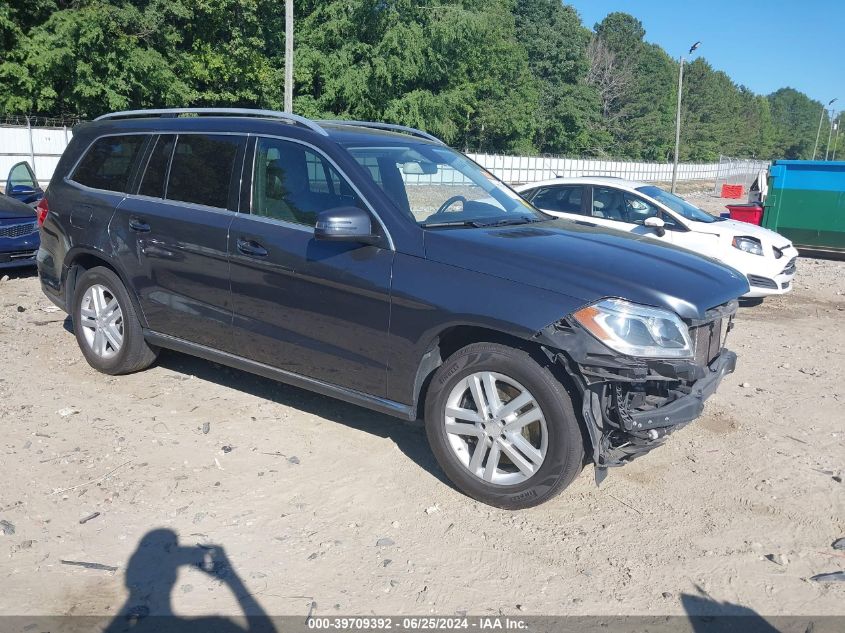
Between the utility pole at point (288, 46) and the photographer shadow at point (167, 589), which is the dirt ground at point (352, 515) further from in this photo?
the utility pole at point (288, 46)

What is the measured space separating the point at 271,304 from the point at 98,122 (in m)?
2.55

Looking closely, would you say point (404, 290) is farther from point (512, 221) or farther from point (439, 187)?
point (512, 221)

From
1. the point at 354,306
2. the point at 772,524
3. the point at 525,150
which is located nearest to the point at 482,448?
the point at 354,306

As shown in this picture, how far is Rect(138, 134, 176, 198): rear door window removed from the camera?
5535 millimetres

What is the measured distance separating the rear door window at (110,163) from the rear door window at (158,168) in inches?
7.0

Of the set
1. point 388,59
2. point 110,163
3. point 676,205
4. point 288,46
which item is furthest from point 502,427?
point 388,59

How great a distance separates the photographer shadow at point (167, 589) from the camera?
3.14 meters

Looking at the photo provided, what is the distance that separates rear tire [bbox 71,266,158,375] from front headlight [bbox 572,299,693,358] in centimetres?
349

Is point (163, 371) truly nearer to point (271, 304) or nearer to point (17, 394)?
point (17, 394)

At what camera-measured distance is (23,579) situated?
344 centimetres

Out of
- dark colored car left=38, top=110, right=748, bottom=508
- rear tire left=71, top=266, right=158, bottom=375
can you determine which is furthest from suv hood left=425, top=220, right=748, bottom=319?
rear tire left=71, top=266, right=158, bottom=375


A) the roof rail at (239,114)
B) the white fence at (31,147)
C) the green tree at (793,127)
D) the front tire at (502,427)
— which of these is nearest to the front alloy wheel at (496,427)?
the front tire at (502,427)

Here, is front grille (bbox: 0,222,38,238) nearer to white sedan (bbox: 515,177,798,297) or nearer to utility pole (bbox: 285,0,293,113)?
white sedan (bbox: 515,177,798,297)

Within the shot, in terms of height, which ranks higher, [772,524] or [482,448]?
[482,448]
